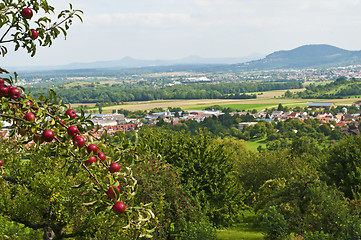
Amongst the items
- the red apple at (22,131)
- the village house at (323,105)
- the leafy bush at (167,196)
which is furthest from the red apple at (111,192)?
the village house at (323,105)

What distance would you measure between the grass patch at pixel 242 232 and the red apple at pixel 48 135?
2140cm

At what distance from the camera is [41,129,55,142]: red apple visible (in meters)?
2.88

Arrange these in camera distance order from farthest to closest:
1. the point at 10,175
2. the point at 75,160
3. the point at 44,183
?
the point at 10,175, the point at 44,183, the point at 75,160

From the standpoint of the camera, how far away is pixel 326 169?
2544 cm

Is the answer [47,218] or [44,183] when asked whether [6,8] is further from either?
[47,218]

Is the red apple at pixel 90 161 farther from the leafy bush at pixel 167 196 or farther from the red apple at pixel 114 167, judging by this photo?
the leafy bush at pixel 167 196

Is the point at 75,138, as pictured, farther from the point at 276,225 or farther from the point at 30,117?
the point at 276,225

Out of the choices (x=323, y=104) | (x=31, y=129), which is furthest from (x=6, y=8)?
(x=323, y=104)

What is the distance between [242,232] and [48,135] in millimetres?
25521

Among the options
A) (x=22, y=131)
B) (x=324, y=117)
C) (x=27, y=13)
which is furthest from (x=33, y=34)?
(x=324, y=117)

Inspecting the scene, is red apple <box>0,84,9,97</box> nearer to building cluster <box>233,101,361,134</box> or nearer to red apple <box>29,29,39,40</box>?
red apple <box>29,29,39,40</box>

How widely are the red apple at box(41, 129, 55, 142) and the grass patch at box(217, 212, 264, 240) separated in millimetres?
21400

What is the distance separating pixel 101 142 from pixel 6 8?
5.88ft

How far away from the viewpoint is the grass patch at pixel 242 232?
2420cm
